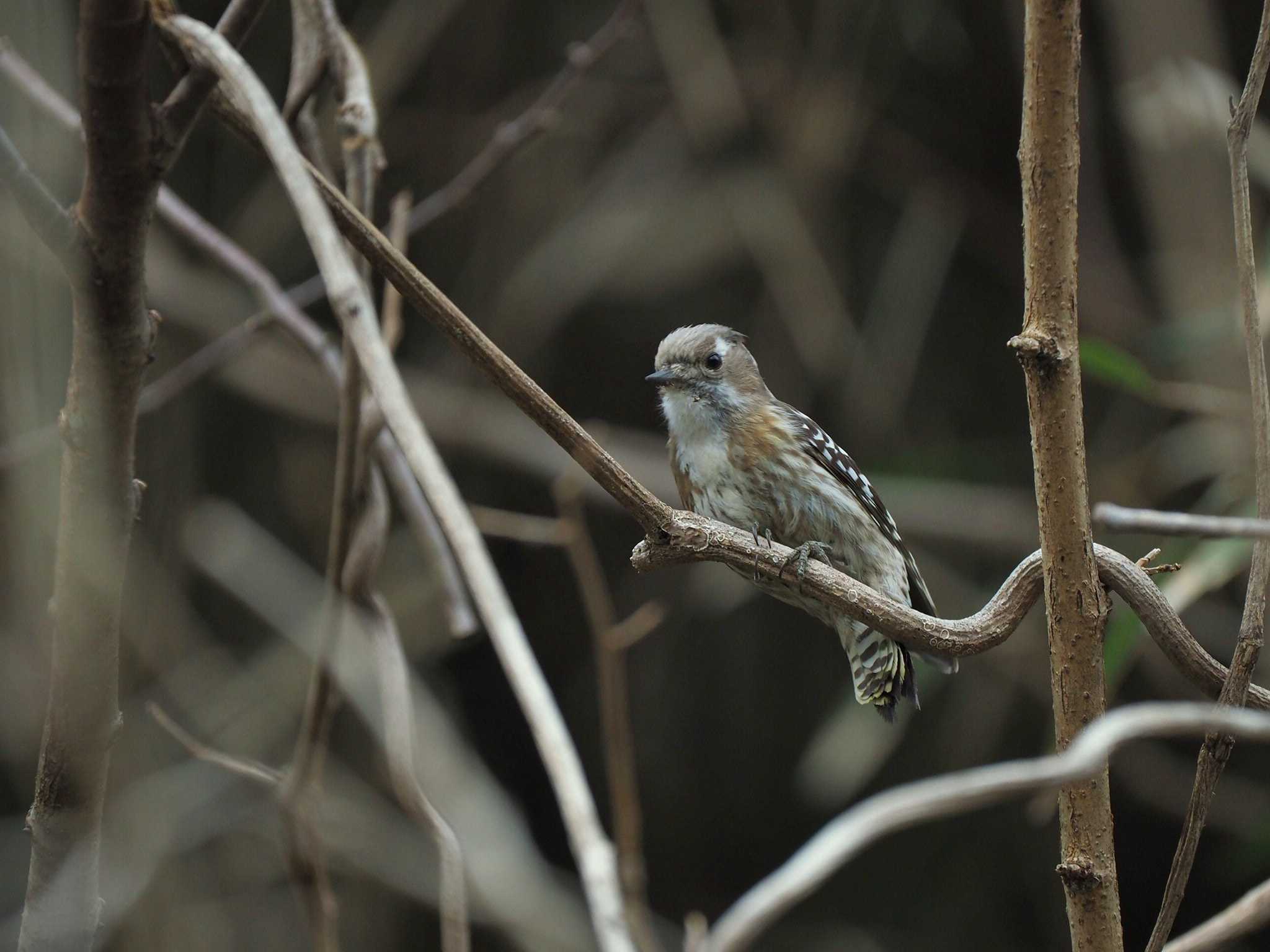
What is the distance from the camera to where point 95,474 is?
1226 mm

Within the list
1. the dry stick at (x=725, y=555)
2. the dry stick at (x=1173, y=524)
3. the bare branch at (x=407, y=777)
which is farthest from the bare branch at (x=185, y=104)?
the dry stick at (x=1173, y=524)

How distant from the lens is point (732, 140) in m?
4.38

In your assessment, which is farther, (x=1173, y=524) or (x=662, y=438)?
(x=662, y=438)

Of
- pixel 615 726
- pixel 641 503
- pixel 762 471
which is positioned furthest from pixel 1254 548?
pixel 762 471

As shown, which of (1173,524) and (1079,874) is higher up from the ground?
(1173,524)

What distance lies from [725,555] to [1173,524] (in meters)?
0.59

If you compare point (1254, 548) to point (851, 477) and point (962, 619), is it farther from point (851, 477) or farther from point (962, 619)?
point (851, 477)

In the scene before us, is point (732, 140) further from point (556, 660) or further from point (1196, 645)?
point (1196, 645)

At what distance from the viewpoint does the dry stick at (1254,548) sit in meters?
A: 1.15

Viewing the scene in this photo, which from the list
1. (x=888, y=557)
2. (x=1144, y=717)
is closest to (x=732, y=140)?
(x=888, y=557)

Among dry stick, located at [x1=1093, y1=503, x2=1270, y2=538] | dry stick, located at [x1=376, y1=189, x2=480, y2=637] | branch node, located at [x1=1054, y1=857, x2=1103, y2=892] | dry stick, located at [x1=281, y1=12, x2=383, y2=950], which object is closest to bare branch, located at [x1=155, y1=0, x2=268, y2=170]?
dry stick, located at [x1=281, y1=12, x2=383, y2=950]

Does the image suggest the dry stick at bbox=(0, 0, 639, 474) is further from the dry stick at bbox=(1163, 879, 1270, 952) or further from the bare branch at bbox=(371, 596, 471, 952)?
the dry stick at bbox=(1163, 879, 1270, 952)

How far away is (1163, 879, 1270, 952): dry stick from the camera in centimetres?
112

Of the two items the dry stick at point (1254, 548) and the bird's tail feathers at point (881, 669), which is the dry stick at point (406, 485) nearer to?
the bird's tail feathers at point (881, 669)
